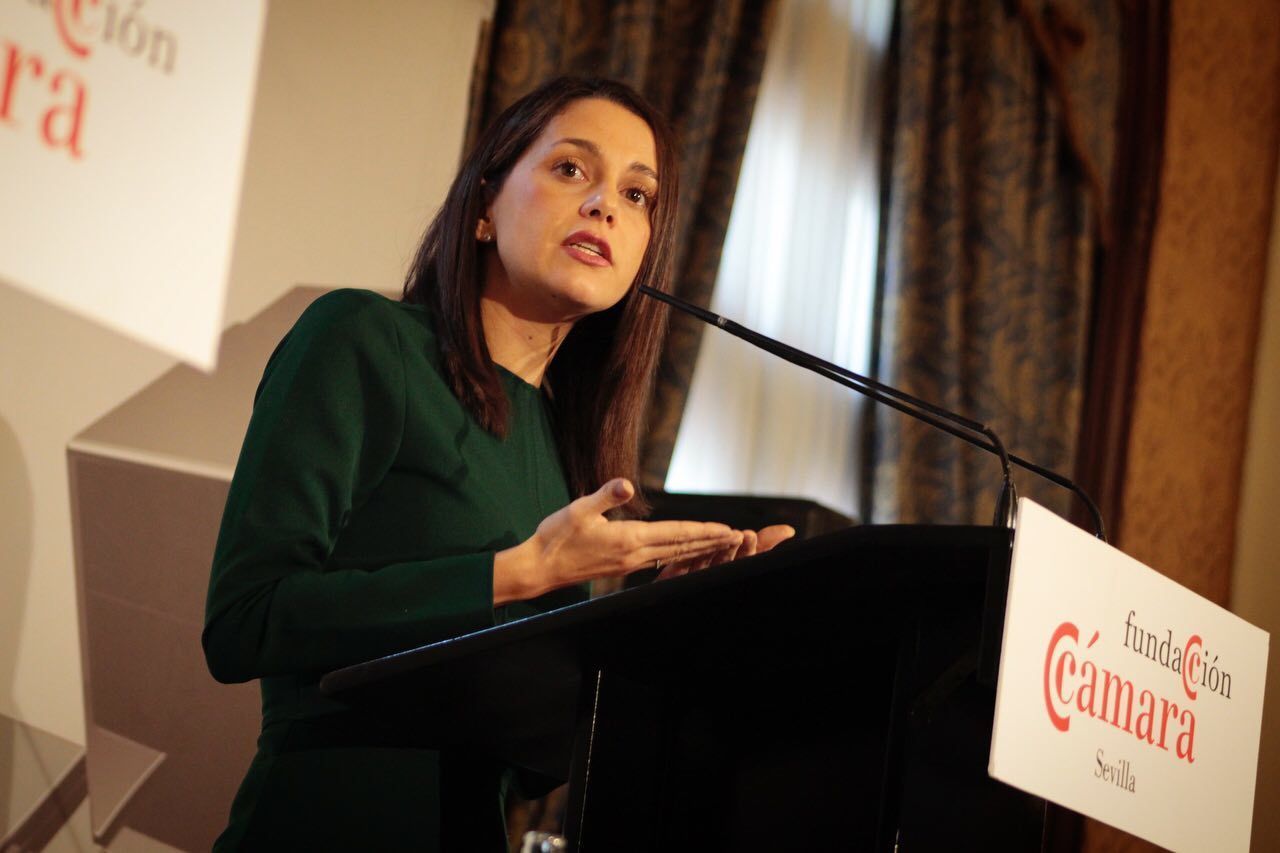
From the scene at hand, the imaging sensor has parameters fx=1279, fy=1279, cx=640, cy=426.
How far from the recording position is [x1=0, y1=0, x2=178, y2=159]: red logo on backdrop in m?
1.53

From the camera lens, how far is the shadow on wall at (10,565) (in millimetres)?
1911

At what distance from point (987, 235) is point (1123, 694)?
304 centimetres

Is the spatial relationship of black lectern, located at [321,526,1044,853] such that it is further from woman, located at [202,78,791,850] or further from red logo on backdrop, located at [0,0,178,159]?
red logo on backdrop, located at [0,0,178,159]

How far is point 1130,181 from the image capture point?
420cm

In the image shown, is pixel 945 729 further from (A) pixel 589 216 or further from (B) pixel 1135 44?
(B) pixel 1135 44

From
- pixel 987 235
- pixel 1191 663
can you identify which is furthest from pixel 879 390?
pixel 987 235

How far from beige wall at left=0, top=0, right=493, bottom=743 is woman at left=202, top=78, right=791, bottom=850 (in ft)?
2.23

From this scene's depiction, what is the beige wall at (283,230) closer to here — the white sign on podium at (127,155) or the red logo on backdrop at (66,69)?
the white sign on podium at (127,155)

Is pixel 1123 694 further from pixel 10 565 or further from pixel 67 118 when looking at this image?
pixel 10 565

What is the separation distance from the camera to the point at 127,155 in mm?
1766

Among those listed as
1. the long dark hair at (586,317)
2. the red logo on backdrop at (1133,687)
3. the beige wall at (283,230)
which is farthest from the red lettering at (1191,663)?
the beige wall at (283,230)

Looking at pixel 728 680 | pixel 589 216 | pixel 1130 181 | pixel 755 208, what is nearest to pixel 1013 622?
pixel 728 680

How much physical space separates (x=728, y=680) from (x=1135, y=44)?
3.80 meters

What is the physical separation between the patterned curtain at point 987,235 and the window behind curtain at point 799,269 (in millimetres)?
77
